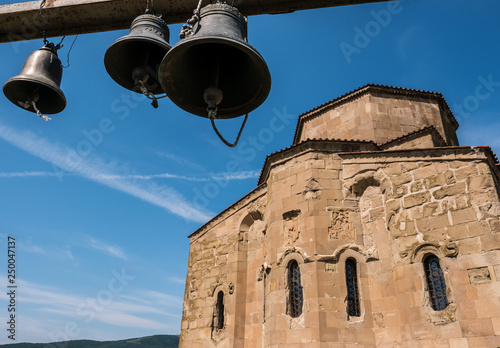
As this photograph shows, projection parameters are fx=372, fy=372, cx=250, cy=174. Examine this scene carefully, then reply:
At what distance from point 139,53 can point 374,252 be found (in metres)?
7.00

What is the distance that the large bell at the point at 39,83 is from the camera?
3.65 metres

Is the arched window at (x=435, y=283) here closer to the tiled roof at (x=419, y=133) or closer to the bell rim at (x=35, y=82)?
the tiled roof at (x=419, y=133)

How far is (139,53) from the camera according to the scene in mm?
3570

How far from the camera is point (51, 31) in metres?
3.91

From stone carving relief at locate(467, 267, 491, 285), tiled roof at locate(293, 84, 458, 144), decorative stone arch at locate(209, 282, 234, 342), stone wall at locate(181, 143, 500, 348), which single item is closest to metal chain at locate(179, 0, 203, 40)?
stone wall at locate(181, 143, 500, 348)

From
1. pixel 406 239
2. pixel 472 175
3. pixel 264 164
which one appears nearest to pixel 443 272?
pixel 406 239

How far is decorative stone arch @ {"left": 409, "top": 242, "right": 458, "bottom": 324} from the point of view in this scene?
716cm

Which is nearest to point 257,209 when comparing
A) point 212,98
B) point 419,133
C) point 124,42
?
point 419,133

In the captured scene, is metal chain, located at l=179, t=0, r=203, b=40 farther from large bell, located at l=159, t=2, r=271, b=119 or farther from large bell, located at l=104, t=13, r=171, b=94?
large bell, located at l=104, t=13, r=171, b=94

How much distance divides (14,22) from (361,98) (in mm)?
11236

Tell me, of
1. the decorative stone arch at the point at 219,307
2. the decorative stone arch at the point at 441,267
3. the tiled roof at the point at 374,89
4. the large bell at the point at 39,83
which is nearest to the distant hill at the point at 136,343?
the decorative stone arch at the point at 219,307

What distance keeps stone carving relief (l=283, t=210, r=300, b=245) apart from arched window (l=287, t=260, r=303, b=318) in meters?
0.55

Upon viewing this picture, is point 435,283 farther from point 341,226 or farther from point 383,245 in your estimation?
point 341,226

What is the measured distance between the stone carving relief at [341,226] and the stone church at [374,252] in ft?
0.08
